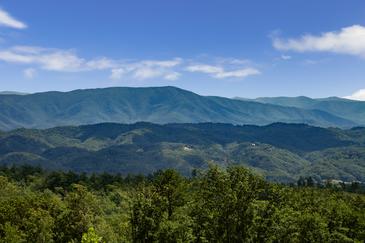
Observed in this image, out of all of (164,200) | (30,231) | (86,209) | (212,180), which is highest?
(212,180)

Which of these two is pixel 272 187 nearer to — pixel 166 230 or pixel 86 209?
pixel 166 230

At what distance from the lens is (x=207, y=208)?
207ft

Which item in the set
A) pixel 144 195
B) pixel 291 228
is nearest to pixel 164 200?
pixel 144 195

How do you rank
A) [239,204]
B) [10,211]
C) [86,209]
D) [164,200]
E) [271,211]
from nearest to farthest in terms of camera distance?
[239,204], [271,211], [164,200], [86,209], [10,211]

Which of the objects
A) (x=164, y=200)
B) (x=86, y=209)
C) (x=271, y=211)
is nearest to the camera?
(x=271, y=211)

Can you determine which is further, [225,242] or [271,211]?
[271,211]

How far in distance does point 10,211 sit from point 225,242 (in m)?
59.1

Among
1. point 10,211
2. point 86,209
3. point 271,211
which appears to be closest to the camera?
point 271,211

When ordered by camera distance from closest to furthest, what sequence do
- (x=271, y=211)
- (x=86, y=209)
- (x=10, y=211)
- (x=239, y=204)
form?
(x=239, y=204) < (x=271, y=211) < (x=86, y=209) < (x=10, y=211)

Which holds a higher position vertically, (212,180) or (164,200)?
(212,180)

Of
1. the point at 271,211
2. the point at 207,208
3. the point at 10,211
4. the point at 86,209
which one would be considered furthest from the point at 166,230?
the point at 10,211

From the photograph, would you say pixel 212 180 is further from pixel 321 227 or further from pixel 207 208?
pixel 321 227

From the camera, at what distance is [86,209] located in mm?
A: 86438

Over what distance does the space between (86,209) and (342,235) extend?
5131cm
